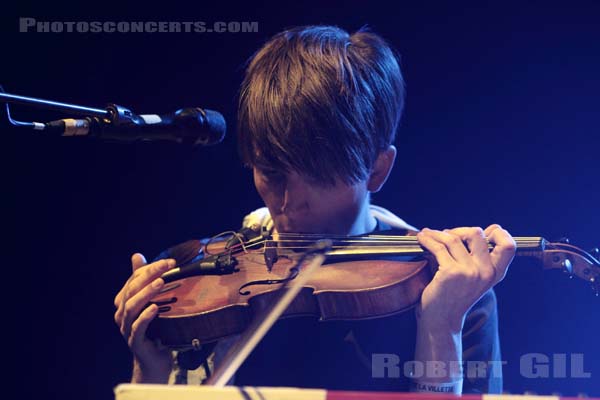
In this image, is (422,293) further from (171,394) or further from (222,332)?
(171,394)

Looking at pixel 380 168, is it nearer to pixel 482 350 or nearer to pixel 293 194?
pixel 293 194

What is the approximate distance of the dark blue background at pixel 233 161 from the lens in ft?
7.55

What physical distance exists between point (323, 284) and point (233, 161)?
1022 millimetres

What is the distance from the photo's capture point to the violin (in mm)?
1658

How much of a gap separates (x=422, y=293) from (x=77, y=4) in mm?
1701

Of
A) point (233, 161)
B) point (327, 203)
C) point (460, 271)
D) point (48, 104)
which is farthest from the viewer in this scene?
point (233, 161)

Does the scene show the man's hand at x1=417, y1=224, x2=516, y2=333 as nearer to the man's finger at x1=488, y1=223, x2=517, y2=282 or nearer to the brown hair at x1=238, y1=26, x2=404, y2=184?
the man's finger at x1=488, y1=223, x2=517, y2=282

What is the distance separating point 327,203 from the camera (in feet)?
6.19

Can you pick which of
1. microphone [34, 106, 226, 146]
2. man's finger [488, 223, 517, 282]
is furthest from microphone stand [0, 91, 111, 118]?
man's finger [488, 223, 517, 282]

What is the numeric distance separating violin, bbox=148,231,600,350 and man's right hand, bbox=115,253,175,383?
3cm

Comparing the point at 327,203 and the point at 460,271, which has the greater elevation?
the point at 327,203

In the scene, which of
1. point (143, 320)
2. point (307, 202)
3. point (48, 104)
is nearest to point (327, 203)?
point (307, 202)

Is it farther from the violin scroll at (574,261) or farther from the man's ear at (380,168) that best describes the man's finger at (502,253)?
the man's ear at (380,168)

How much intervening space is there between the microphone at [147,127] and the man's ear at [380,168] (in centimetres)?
53
